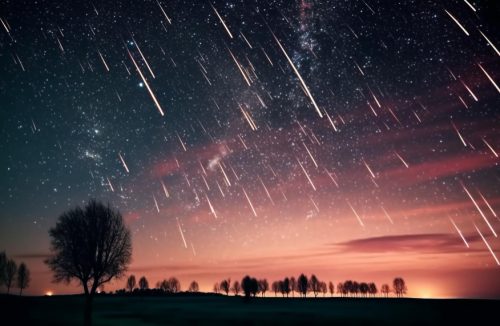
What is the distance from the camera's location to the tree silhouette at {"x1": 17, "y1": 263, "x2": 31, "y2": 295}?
96.7 metres

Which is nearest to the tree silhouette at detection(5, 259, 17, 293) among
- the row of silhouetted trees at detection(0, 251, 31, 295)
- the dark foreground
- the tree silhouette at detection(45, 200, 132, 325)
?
the row of silhouetted trees at detection(0, 251, 31, 295)

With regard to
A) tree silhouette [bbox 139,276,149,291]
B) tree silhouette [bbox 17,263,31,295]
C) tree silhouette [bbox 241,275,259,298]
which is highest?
tree silhouette [bbox 17,263,31,295]

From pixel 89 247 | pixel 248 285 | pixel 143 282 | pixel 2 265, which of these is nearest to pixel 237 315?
pixel 89 247

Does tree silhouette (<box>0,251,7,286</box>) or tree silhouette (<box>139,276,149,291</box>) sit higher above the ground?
tree silhouette (<box>0,251,7,286</box>)

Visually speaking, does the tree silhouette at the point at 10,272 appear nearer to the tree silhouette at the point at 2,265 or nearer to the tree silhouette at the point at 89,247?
the tree silhouette at the point at 2,265

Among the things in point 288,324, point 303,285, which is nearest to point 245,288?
point 288,324

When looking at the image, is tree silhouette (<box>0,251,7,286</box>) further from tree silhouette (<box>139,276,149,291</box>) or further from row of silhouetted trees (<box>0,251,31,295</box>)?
tree silhouette (<box>139,276,149,291</box>)

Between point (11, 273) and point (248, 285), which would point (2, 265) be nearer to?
point (11, 273)

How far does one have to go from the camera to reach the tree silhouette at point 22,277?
96.7 meters

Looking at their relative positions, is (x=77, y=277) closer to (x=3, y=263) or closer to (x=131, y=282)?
(x=3, y=263)

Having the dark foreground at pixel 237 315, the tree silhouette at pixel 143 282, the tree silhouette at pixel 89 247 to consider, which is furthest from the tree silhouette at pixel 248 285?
the tree silhouette at pixel 143 282

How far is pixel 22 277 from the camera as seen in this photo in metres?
97.5

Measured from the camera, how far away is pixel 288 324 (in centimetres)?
3186

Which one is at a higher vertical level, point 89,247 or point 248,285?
point 89,247
